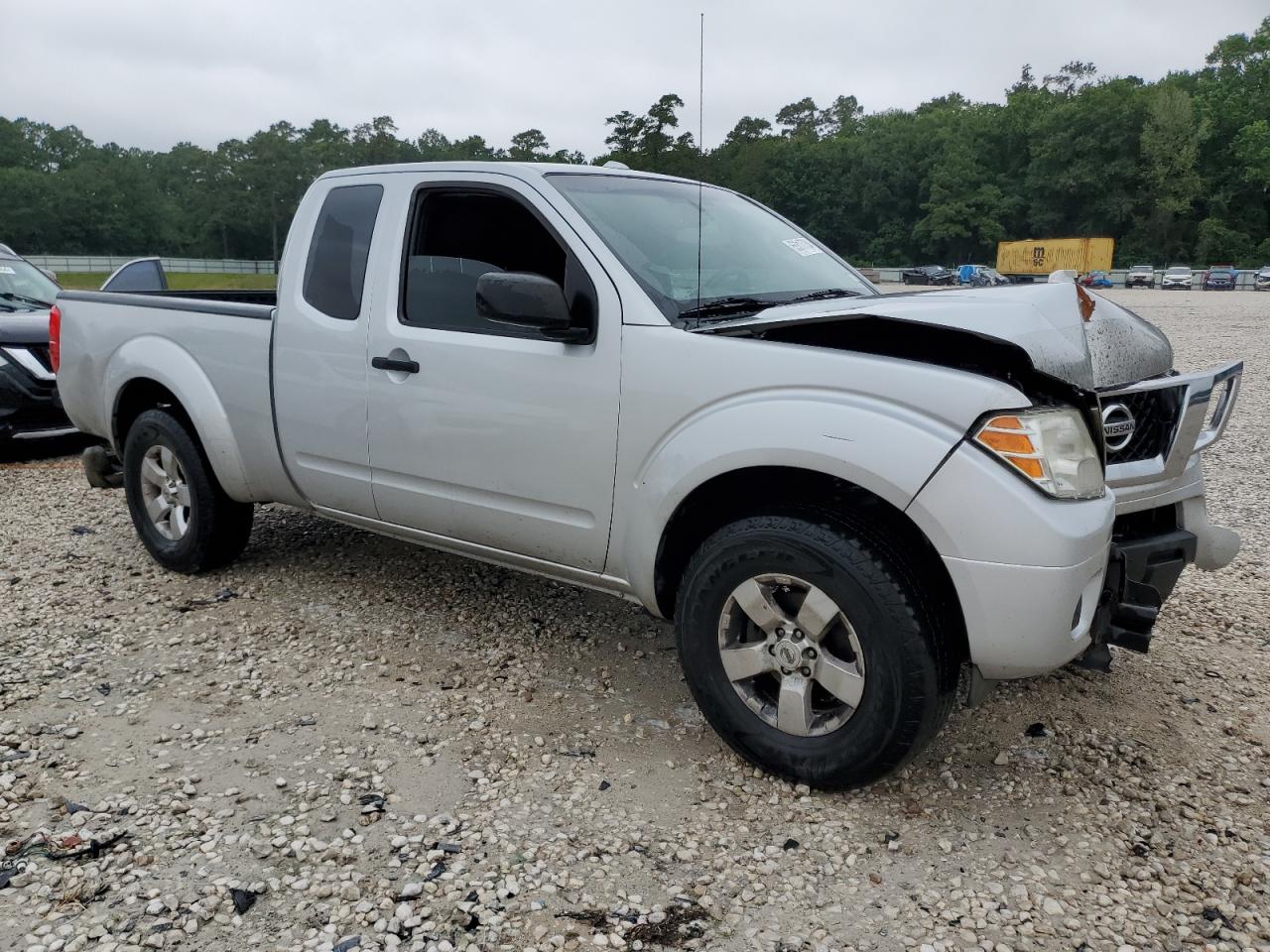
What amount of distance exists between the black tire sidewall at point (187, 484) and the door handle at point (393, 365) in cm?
135

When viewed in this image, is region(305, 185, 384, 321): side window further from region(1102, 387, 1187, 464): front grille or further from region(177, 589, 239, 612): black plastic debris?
region(1102, 387, 1187, 464): front grille

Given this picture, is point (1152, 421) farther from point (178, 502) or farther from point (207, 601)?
point (178, 502)

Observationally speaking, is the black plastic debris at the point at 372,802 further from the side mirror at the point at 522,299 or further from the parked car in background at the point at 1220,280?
the parked car in background at the point at 1220,280

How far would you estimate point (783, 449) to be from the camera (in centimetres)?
281

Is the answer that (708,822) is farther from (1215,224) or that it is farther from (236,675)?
(1215,224)

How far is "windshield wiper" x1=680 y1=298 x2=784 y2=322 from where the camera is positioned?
10.7 ft

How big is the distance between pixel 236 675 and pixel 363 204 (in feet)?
6.48

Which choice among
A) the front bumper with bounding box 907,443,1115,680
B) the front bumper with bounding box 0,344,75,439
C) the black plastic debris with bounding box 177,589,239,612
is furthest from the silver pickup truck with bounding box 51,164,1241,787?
the front bumper with bounding box 0,344,75,439

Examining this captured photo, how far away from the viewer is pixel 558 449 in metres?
3.36

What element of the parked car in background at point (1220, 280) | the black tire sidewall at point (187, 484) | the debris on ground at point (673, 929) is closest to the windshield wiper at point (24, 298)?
the black tire sidewall at point (187, 484)

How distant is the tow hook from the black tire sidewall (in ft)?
1.30

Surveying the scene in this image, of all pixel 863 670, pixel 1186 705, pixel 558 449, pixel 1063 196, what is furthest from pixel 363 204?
pixel 1063 196

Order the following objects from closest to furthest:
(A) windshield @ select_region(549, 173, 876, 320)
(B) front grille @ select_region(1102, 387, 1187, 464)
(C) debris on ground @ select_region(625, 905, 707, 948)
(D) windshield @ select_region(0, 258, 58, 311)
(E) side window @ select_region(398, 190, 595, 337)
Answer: (C) debris on ground @ select_region(625, 905, 707, 948) → (B) front grille @ select_region(1102, 387, 1187, 464) → (A) windshield @ select_region(549, 173, 876, 320) → (E) side window @ select_region(398, 190, 595, 337) → (D) windshield @ select_region(0, 258, 58, 311)

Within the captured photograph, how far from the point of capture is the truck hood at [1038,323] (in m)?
2.67
